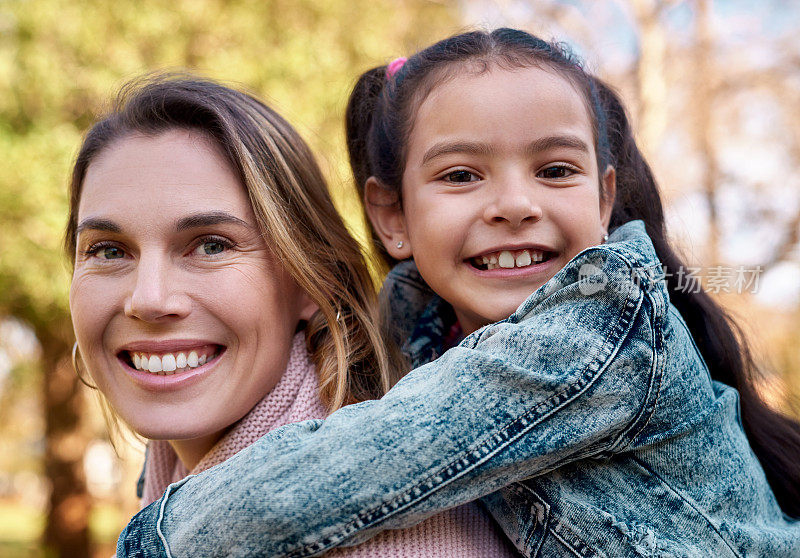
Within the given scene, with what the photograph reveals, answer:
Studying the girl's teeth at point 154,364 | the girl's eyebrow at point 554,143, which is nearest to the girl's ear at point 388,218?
the girl's eyebrow at point 554,143

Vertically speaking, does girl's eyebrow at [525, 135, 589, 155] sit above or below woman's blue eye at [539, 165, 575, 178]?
above

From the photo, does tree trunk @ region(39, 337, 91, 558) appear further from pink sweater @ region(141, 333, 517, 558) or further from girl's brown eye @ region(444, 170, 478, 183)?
girl's brown eye @ region(444, 170, 478, 183)

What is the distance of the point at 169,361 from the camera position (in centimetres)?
201

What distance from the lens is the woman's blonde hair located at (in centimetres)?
212

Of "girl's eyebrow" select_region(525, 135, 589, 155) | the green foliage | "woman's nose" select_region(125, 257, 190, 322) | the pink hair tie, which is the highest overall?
the green foliage

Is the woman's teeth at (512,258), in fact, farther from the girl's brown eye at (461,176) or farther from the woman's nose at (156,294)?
the woman's nose at (156,294)

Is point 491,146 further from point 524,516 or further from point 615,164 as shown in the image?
point 524,516

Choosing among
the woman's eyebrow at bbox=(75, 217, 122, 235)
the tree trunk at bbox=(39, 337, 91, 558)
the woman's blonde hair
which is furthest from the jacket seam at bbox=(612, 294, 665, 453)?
the tree trunk at bbox=(39, 337, 91, 558)

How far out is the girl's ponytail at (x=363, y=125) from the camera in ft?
9.33

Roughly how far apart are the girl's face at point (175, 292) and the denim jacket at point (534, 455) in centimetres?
A: 34

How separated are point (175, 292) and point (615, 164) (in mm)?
1704

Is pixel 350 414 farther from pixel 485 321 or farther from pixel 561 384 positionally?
pixel 485 321

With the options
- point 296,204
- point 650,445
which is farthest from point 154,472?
point 650,445

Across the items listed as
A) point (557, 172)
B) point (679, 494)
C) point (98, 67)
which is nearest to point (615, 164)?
point (557, 172)
